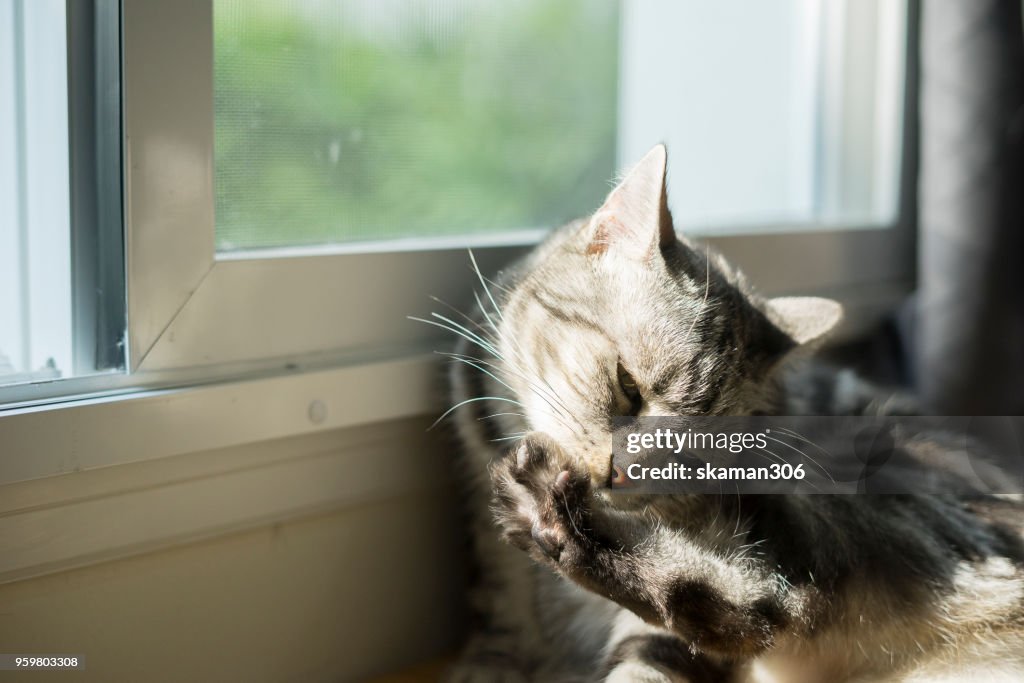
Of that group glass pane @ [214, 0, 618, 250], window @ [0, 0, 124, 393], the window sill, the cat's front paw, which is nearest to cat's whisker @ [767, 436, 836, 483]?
the cat's front paw

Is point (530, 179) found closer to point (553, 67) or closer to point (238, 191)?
point (553, 67)

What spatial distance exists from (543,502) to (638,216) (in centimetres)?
34

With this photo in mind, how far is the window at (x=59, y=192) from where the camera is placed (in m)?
0.88

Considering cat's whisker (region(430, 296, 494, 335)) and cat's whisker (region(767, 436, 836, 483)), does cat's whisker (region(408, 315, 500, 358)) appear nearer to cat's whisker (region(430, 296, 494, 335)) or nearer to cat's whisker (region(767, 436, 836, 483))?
cat's whisker (region(430, 296, 494, 335))

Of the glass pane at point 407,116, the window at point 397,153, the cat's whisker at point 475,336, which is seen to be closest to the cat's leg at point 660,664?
the cat's whisker at point 475,336

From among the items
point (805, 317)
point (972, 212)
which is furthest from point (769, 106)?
point (805, 317)

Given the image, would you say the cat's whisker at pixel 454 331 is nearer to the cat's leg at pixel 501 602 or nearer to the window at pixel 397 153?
the window at pixel 397 153

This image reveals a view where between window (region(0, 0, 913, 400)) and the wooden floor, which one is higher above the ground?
window (region(0, 0, 913, 400))

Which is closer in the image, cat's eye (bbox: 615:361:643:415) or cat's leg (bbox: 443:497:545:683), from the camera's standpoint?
cat's eye (bbox: 615:361:643:415)

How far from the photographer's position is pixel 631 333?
95cm

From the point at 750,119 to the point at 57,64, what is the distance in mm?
1180

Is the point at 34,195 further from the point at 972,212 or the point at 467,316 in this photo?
the point at 972,212

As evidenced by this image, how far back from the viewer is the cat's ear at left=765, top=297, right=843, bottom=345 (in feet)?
3.51

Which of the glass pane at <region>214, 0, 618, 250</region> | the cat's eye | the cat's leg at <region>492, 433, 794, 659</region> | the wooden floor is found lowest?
the wooden floor
